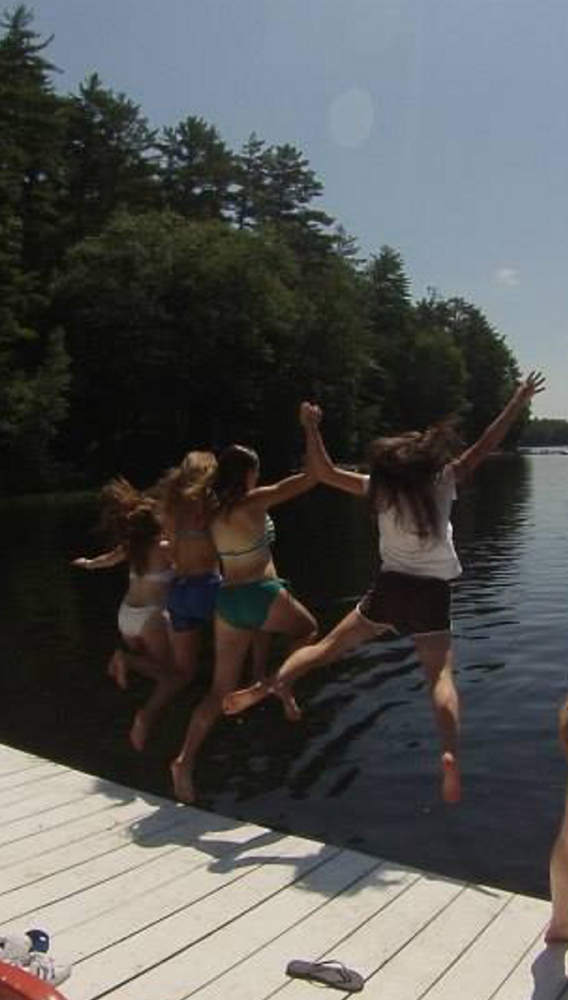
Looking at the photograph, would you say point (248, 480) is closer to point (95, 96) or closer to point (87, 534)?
point (87, 534)

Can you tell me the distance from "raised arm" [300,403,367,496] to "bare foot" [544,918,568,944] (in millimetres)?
2331

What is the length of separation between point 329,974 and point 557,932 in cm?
95

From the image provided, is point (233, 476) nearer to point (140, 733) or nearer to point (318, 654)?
point (318, 654)

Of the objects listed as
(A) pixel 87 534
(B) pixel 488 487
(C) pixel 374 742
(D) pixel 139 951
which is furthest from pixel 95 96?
(D) pixel 139 951

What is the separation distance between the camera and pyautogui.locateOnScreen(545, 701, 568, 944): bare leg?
3729 mm

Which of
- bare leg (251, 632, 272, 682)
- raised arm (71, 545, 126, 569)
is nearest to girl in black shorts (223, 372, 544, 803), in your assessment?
bare leg (251, 632, 272, 682)

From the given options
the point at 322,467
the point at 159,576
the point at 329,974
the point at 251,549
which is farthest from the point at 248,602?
the point at 329,974

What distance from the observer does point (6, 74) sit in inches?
2003

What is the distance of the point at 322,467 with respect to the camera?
554cm

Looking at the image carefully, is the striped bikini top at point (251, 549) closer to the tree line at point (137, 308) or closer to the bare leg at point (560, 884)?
the bare leg at point (560, 884)

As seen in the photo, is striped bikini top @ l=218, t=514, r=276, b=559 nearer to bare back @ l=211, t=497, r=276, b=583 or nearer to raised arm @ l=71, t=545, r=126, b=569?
bare back @ l=211, t=497, r=276, b=583

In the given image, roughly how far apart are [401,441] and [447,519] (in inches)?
19.0

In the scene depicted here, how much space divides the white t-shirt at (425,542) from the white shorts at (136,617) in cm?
196

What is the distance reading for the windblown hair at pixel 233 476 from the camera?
5.71m
